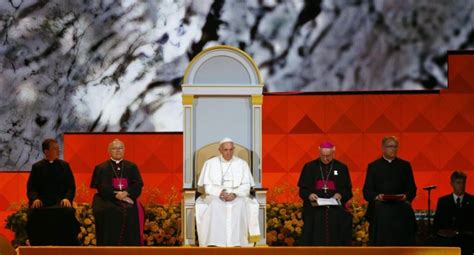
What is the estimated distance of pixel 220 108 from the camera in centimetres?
1022

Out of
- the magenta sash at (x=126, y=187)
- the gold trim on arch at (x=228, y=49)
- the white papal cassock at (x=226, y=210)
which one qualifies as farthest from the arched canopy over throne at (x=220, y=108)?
the magenta sash at (x=126, y=187)

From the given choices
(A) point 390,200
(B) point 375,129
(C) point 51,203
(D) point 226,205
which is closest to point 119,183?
(C) point 51,203

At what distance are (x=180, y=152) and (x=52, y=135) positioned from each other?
66.3 inches

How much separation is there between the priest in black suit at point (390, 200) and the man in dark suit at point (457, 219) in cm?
30

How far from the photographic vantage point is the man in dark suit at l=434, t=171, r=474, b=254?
29.7 ft

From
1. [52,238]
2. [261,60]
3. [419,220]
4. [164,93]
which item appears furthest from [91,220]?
[419,220]

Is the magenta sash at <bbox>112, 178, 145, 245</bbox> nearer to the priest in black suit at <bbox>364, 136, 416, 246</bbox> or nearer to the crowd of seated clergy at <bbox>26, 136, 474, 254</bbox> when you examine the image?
the crowd of seated clergy at <bbox>26, 136, 474, 254</bbox>

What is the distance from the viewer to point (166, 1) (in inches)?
455

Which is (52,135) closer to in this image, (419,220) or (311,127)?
(311,127)

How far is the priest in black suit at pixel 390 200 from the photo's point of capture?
9227 millimetres

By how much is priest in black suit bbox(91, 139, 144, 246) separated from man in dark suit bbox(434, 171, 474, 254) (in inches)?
125

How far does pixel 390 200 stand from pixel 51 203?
11.8 feet

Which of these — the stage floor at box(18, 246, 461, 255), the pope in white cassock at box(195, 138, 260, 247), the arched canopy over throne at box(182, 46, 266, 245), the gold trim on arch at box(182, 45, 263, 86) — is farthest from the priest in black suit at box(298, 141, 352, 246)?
the stage floor at box(18, 246, 461, 255)

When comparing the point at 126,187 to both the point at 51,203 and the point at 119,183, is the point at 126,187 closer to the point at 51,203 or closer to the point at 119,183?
the point at 119,183
